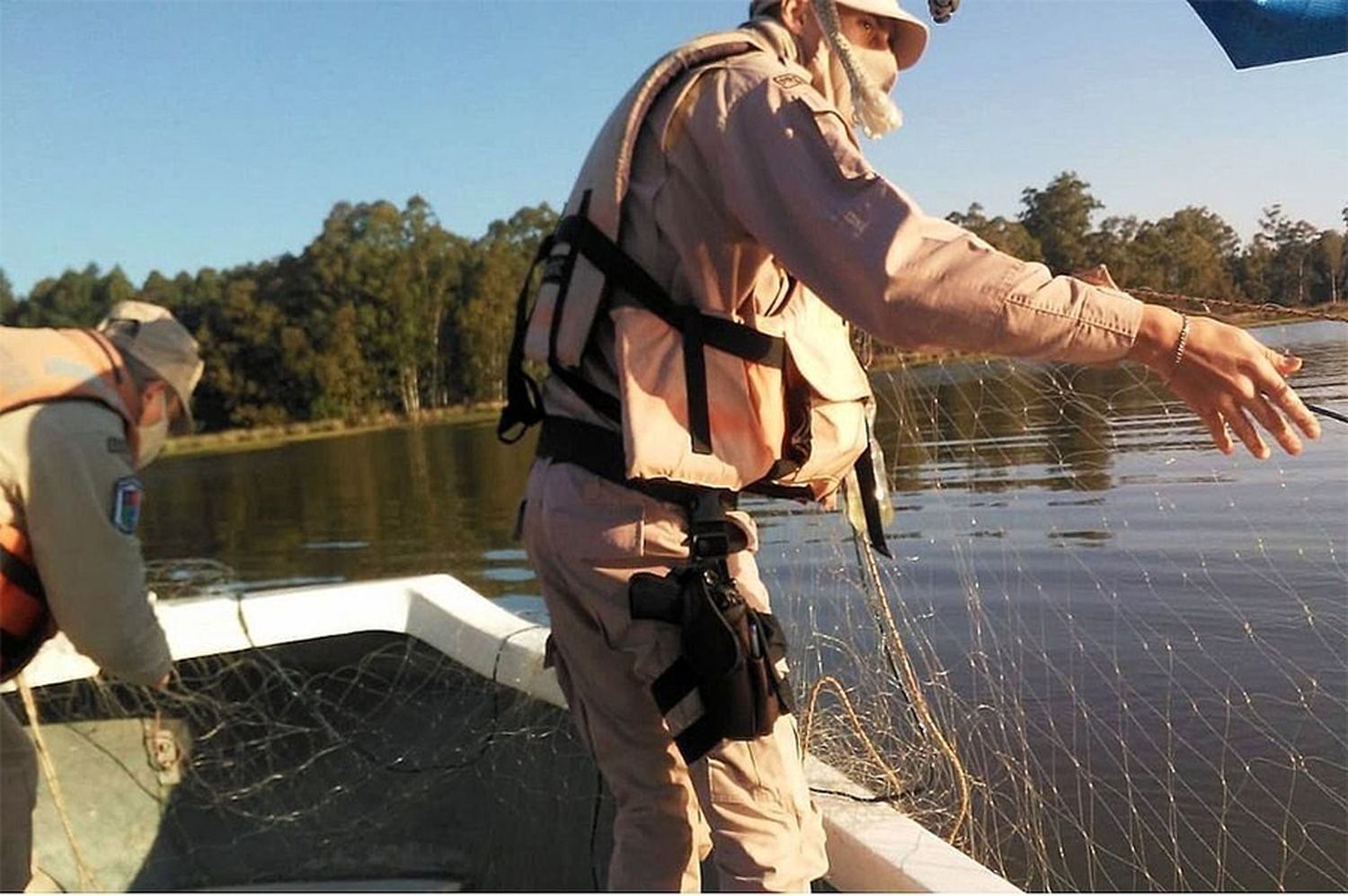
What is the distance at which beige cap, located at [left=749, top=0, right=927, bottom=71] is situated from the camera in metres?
1.82

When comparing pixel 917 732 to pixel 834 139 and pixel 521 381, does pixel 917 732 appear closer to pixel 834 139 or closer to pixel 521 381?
pixel 521 381

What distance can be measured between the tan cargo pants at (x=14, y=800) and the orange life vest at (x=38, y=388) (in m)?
0.33

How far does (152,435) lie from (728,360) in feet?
2.77

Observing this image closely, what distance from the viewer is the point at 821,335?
1918mm

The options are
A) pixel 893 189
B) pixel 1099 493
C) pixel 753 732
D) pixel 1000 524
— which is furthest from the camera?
pixel 1000 524

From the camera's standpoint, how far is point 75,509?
161 cm

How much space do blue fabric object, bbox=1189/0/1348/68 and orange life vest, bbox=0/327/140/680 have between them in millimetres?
1842

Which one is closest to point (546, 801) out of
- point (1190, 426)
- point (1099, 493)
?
point (1190, 426)

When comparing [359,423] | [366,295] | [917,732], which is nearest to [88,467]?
→ [917,732]

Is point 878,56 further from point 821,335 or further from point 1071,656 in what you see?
point 1071,656

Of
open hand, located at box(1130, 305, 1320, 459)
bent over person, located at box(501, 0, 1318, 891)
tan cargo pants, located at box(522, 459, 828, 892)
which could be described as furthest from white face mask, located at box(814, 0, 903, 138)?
tan cargo pants, located at box(522, 459, 828, 892)

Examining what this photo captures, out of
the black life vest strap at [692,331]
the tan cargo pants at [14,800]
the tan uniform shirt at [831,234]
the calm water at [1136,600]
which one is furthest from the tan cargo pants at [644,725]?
the tan cargo pants at [14,800]

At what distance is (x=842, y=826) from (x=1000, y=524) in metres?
5.71

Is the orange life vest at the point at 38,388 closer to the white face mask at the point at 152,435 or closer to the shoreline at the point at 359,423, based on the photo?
the white face mask at the point at 152,435
